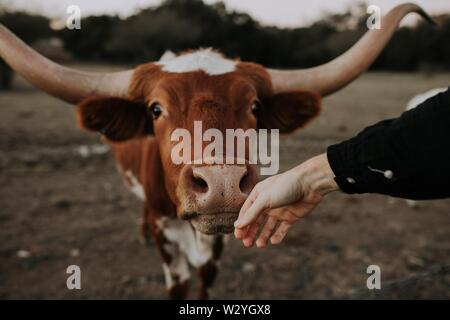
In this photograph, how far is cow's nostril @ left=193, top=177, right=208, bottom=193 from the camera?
1.87m

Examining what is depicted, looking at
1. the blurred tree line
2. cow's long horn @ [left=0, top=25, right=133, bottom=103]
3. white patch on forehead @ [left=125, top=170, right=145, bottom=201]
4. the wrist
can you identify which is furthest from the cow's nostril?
the blurred tree line

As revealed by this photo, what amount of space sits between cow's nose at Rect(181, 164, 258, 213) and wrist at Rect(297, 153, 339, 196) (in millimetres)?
306

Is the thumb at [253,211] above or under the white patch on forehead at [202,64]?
under

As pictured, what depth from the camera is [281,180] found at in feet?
5.34

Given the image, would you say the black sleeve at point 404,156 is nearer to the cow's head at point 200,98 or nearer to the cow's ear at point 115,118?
the cow's head at point 200,98

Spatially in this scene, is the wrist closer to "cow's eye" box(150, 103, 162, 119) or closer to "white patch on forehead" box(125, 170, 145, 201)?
"cow's eye" box(150, 103, 162, 119)

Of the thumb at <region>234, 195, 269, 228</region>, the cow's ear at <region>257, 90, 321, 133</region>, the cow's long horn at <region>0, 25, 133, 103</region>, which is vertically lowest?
the thumb at <region>234, 195, 269, 228</region>

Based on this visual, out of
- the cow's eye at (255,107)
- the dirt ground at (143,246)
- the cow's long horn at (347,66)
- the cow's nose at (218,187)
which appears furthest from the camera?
the dirt ground at (143,246)

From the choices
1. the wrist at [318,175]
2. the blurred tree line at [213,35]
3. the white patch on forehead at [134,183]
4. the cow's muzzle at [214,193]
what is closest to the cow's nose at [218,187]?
the cow's muzzle at [214,193]

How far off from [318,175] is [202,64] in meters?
1.22

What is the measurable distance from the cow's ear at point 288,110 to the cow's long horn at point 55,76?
980 mm

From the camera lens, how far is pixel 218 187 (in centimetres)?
176

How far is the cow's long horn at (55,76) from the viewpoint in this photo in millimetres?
2518

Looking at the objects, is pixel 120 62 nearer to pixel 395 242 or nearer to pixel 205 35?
pixel 205 35
